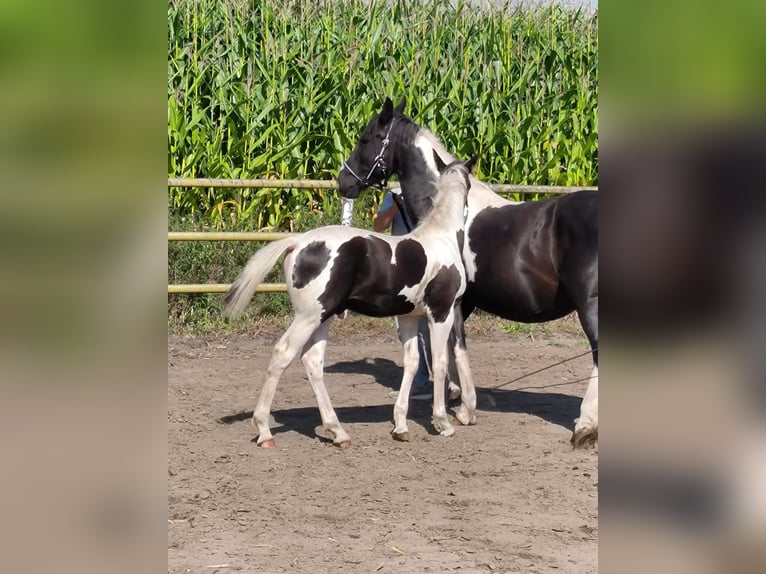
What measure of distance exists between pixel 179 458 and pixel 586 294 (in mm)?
2711

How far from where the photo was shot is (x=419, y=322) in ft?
24.6

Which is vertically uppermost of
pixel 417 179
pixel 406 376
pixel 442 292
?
pixel 417 179

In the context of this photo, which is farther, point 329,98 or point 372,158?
point 329,98

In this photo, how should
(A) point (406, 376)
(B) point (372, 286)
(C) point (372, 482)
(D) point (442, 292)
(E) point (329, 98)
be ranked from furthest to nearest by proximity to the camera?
(E) point (329, 98)
(A) point (406, 376)
(D) point (442, 292)
(B) point (372, 286)
(C) point (372, 482)

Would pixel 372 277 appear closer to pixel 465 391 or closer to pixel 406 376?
pixel 406 376

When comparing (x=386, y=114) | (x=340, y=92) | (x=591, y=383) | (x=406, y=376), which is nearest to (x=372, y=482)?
(x=406, y=376)

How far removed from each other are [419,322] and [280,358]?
84.1 inches

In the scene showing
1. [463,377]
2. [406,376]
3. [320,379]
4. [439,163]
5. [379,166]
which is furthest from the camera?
[379,166]

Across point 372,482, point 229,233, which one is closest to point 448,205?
point 372,482

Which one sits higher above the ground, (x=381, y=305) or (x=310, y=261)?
(x=310, y=261)

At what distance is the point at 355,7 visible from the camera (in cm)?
1228
